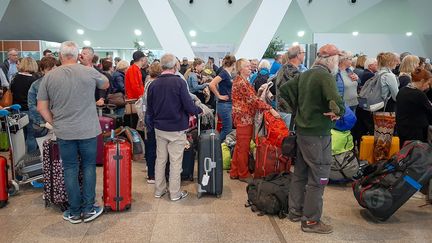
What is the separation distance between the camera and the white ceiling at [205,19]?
587 inches

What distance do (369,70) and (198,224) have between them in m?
3.69

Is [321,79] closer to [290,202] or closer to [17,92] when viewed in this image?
[290,202]

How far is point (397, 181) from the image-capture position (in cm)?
306

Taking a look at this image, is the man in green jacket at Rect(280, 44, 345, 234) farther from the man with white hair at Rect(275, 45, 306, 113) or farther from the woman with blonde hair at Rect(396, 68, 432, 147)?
the woman with blonde hair at Rect(396, 68, 432, 147)

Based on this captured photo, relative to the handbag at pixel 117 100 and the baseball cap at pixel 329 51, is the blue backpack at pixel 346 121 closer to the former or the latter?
the baseball cap at pixel 329 51

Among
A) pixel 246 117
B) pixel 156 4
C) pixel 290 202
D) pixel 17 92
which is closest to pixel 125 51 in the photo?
pixel 156 4

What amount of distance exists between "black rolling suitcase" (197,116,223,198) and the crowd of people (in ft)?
0.69

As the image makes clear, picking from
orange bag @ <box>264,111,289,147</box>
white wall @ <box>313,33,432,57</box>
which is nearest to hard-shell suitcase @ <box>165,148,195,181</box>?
orange bag @ <box>264,111,289,147</box>

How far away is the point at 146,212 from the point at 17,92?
2363 mm

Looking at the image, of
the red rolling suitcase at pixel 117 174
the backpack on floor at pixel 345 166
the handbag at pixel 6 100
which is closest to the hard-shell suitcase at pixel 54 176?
the red rolling suitcase at pixel 117 174

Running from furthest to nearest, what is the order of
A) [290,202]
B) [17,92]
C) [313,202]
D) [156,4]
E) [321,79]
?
[156,4] → [17,92] → [290,202] → [313,202] → [321,79]

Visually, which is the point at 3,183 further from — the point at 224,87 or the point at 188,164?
the point at 224,87

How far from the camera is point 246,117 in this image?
13.7ft

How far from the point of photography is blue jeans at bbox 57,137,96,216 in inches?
118
